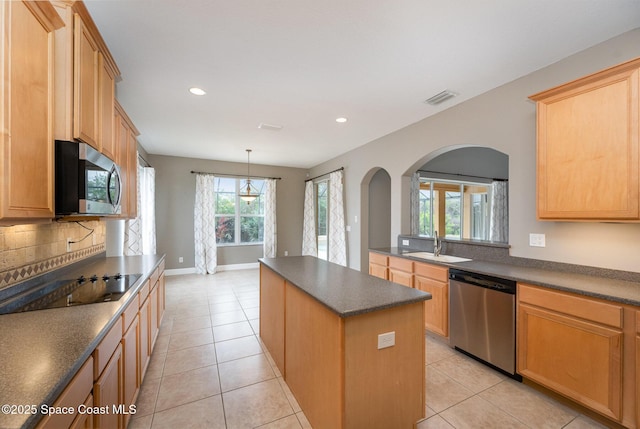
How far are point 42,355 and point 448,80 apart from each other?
11.2 ft

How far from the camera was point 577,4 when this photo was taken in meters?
1.72

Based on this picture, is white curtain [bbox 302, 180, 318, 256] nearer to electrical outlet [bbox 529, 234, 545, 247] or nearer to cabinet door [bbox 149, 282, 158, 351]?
cabinet door [bbox 149, 282, 158, 351]

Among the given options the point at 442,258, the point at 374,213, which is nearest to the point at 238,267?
the point at 374,213

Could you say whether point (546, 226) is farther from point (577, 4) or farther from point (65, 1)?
point (65, 1)

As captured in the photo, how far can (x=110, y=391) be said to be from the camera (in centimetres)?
139

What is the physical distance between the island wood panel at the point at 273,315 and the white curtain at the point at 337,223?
9.27 ft

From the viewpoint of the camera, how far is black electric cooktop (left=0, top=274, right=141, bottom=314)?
60.6 inches

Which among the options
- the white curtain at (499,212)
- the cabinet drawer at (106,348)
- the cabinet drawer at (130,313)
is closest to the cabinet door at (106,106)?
the cabinet drawer at (130,313)

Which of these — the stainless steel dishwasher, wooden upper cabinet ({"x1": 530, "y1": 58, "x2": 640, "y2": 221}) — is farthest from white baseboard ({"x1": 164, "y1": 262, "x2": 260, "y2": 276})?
wooden upper cabinet ({"x1": 530, "y1": 58, "x2": 640, "y2": 221})

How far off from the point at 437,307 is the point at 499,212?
10.8ft

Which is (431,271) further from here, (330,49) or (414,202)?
(330,49)

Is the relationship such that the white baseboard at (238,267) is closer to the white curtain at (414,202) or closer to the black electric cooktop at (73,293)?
the white curtain at (414,202)

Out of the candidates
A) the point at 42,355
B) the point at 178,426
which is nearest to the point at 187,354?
the point at 178,426

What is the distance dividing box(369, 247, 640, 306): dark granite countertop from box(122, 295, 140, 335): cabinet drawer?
9.02ft
